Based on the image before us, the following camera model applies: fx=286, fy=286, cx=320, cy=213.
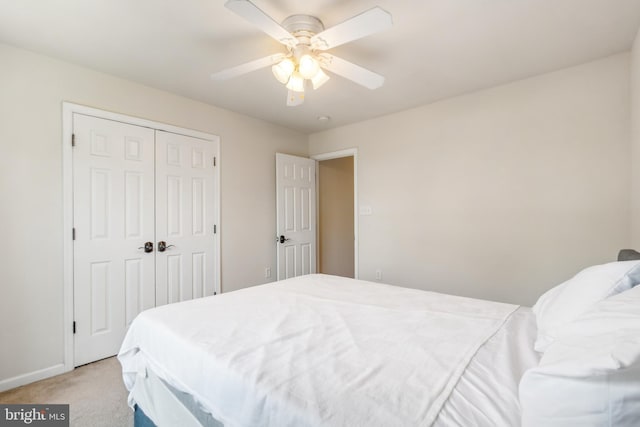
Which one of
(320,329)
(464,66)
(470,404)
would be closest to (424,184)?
(464,66)

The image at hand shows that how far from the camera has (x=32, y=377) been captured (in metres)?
2.12

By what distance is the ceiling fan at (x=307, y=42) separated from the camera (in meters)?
1.37

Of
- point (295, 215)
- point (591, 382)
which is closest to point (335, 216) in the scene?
point (295, 215)

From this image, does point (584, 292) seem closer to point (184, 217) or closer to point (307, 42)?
point (307, 42)

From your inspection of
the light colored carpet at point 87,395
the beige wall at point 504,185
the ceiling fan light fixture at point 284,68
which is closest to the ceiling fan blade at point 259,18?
the ceiling fan light fixture at point 284,68

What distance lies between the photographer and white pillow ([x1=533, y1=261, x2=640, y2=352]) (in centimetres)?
100

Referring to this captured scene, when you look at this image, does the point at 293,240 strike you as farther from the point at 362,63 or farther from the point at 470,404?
the point at 470,404

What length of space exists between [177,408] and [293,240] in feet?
9.34

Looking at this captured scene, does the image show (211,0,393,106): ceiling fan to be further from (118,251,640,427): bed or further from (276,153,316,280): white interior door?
(276,153,316,280): white interior door

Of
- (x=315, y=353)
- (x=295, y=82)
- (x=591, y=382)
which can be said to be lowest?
(x=315, y=353)

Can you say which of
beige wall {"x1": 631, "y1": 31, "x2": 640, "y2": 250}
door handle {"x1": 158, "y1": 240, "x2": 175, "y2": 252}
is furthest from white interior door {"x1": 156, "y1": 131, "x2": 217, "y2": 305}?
beige wall {"x1": 631, "y1": 31, "x2": 640, "y2": 250}

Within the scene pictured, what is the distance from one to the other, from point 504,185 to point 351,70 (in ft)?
6.17

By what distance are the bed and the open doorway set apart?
2863 mm

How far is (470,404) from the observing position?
79cm
